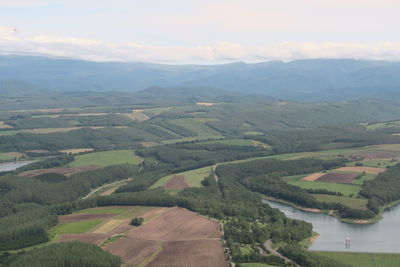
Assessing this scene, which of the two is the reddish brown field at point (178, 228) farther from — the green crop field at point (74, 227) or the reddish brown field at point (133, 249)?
the green crop field at point (74, 227)

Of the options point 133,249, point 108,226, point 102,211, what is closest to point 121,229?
point 108,226

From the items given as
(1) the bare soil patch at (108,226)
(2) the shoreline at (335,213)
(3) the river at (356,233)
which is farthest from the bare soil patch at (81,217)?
(2) the shoreline at (335,213)

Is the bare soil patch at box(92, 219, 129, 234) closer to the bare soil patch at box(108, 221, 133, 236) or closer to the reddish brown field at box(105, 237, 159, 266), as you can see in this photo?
the bare soil patch at box(108, 221, 133, 236)

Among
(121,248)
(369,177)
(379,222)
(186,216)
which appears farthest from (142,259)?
(369,177)

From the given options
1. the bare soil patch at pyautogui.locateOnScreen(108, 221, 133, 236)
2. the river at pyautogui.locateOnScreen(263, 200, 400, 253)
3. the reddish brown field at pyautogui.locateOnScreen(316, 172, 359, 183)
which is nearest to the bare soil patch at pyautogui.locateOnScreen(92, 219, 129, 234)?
the bare soil patch at pyautogui.locateOnScreen(108, 221, 133, 236)

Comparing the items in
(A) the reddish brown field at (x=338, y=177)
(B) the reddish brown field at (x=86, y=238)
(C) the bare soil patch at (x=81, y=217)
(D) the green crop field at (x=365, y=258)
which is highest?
(B) the reddish brown field at (x=86, y=238)

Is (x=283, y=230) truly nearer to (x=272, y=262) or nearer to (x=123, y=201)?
(x=272, y=262)
